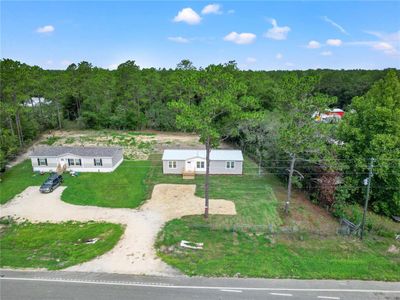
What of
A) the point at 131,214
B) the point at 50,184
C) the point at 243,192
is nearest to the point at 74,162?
the point at 50,184

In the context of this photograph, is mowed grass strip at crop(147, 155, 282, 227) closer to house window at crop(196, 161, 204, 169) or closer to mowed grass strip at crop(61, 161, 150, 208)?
house window at crop(196, 161, 204, 169)

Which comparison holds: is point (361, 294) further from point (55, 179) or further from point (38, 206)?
point (55, 179)

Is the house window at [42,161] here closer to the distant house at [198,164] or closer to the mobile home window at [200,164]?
the distant house at [198,164]

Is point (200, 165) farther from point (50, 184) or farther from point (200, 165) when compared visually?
point (50, 184)

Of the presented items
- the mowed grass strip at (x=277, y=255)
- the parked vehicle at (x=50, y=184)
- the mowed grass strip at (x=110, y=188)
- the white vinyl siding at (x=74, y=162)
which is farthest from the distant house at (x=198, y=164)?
the mowed grass strip at (x=277, y=255)

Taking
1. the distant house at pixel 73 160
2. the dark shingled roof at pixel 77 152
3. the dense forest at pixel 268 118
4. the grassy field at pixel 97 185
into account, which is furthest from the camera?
the dark shingled roof at pixel 77 152

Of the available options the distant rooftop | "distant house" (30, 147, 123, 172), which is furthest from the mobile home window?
"distant house" (30, 147, 123, 172)
